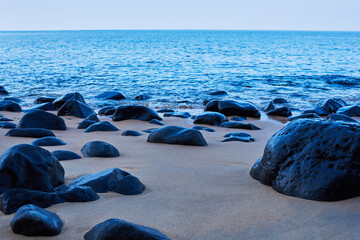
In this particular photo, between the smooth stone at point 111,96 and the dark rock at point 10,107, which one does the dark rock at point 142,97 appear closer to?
the smooth stone at point 111,96

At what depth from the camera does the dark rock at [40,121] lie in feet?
19.2

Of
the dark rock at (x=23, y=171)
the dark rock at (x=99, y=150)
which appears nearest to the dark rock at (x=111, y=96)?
the dark rock at (x=99, y=150)

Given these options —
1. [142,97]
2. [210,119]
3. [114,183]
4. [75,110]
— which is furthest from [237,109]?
[114,183]

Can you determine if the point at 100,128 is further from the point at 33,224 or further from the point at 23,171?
the point at 33,224

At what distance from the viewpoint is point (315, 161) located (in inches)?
110

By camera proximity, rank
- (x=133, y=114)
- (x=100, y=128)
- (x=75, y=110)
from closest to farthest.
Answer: (x=100, y=128)
(x=133, y=114)
(x=75, y=110)

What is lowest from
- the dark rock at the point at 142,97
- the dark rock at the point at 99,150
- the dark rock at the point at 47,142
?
the dark rock at the point at 142,97

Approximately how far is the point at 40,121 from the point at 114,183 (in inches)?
142

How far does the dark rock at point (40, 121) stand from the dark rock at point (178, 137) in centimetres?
200

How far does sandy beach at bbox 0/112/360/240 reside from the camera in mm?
2191

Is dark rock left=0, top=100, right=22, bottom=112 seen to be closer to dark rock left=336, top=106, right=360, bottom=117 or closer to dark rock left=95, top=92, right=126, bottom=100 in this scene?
dark rock left=95, top=92, right=126, bottom=100

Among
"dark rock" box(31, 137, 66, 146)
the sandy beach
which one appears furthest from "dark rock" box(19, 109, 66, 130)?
the sandy beach

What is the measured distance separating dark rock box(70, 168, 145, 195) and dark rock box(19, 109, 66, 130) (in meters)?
3.28

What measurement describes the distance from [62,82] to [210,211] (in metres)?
13.1
